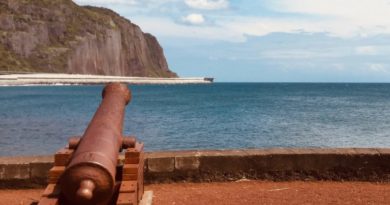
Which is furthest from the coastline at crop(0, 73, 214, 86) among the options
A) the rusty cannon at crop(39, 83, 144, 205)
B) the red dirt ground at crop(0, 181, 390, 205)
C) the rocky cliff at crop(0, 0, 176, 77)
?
the rusty cannon at crop(39, 83, 144, 205)

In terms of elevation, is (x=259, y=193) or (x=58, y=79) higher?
(x=259, y=193)

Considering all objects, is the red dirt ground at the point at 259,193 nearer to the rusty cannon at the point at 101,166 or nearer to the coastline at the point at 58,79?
the rusty cannon at the point at 101,166

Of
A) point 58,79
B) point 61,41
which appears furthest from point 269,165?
point 61,41

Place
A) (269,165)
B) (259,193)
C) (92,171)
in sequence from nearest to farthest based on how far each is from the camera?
1. (92,171)
2. (259,193)
3. (269,165)

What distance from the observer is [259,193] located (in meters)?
6.75

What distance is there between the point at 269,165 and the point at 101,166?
11.2ft

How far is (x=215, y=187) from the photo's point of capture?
7.10 meters

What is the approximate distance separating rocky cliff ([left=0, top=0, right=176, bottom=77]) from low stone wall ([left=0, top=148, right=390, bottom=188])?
103 m

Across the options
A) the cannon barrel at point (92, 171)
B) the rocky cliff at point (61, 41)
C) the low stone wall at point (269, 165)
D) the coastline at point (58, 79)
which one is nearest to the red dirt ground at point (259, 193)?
the low stone wall at point (269, 165)

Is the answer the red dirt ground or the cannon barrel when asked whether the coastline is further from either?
the cannon barrel

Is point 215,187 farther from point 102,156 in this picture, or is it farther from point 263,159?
point 102,156

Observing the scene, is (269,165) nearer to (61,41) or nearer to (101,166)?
(101,166)

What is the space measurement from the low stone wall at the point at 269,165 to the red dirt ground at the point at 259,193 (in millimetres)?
123

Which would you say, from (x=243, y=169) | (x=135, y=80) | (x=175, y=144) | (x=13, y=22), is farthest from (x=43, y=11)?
(x=243, y=169)
